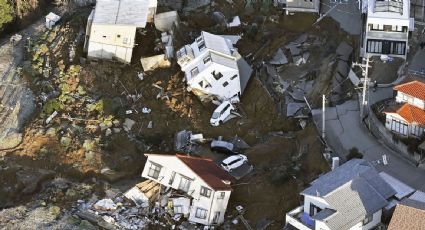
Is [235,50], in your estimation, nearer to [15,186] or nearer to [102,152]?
[102,152]

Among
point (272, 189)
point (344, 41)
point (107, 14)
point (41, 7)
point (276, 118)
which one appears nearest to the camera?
point (272, 189)

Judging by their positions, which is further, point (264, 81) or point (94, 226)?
point (264, 81)

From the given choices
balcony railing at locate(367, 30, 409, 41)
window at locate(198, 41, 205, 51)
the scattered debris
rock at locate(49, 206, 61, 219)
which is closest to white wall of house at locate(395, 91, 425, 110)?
balcony railing at locate(367, 30, 409, 41)

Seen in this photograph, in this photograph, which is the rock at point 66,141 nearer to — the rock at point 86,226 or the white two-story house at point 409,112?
the rock at point 86,226

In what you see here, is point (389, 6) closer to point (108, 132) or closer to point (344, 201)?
point (344, 201)

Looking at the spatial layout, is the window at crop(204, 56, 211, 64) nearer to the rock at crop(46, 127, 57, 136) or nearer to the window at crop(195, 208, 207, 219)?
the rock at crop(46, 127, 57, 136)

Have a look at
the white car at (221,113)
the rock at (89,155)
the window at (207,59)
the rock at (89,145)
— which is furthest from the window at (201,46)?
the rock at (89,155)

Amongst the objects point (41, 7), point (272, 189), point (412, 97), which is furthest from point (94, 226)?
point (41, 7)

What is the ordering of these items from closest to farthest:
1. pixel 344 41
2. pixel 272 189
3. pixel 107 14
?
pixel 272 189, pixel 344 41, pixel 107 14
